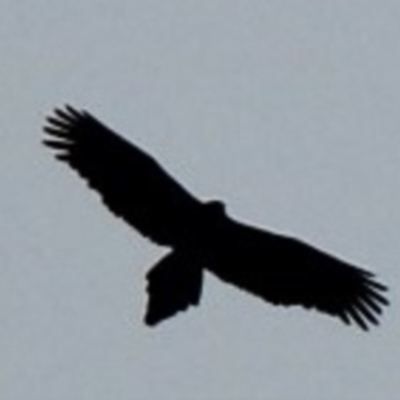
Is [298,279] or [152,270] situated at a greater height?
[298,279]

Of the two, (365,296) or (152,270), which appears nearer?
(152,270)

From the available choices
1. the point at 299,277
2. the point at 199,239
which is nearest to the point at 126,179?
the point at 199,239

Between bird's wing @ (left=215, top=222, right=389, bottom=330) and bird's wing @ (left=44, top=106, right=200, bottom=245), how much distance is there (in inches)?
21.0

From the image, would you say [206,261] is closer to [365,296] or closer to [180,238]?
[180,238]

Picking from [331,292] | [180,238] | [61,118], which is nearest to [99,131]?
[61,118]

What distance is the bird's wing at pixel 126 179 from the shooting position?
43.6ft

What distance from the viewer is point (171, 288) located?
41.2 feet

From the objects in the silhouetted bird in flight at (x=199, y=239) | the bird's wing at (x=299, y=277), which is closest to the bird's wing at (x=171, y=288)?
the silhouetted bird in flight at (x=199, y=239)

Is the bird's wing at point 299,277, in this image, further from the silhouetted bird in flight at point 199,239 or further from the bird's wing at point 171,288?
the bird's wing at point 171,288

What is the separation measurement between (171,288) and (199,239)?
29.7 inches

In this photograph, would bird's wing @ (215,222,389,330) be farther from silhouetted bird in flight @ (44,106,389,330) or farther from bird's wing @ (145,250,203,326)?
bird's wing @ (145,250,203,326)

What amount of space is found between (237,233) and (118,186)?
1.01m

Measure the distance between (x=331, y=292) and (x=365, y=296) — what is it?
0.30 m

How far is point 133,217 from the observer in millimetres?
13336
